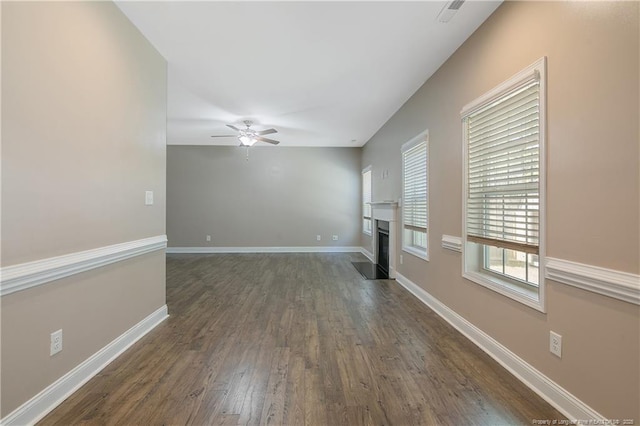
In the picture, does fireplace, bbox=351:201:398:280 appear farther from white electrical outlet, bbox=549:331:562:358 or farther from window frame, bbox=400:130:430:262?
white electrical outlet, bbox=549:331:562:358

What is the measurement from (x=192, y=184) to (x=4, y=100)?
6.36 m

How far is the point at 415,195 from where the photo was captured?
13.0 ft

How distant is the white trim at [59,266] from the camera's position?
1439 mm

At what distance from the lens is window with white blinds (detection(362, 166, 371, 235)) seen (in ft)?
23.3

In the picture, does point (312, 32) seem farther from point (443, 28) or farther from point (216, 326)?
point (216, 326)

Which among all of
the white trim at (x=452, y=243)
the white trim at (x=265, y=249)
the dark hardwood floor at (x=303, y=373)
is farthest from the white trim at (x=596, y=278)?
the white trim at (x=265, y=249)

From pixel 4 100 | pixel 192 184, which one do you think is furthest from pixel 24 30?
pixel 192 184

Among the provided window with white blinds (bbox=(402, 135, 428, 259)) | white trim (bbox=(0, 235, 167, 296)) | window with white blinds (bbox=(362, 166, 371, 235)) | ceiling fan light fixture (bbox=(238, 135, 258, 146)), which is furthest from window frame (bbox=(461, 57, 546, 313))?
window with white blinds (bbox=(362, 166, 371, 235))

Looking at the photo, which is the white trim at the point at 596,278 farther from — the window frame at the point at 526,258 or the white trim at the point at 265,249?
the white trim at the point at 265,249

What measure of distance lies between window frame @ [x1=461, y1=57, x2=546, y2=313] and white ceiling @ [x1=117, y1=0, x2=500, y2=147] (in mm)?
687

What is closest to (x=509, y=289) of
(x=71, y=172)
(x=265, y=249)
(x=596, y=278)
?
(x=596, y=278)

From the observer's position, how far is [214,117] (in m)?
5.00

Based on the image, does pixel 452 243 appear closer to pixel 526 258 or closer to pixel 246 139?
pixel 526 258

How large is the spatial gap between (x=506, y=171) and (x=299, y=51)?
217 centimetres
